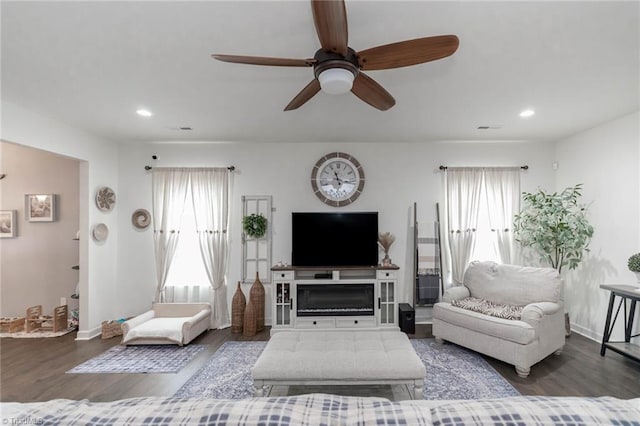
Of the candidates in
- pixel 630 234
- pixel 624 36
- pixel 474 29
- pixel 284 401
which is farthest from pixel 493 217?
pixel 284 401

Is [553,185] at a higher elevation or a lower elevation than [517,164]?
lower

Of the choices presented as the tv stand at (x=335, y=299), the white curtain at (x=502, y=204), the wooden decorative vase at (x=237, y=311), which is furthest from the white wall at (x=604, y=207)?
the wooden decorative vase at (x=237, y=311)

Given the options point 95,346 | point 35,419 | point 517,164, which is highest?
point 517,164

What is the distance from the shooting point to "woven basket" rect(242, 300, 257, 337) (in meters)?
4.13

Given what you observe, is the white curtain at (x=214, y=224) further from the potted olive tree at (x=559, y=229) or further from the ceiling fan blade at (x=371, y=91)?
the potted olive tree at (x=559, y=229)

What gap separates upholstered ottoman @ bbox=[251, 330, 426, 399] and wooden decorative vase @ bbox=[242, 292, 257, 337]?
1.60m

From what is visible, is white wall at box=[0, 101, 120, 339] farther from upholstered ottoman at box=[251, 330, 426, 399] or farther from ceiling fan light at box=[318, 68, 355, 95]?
ceiling fan light at box=[318, 68, 355, 95]

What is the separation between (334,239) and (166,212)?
2.52 metres

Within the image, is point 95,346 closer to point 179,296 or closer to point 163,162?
point 179,296

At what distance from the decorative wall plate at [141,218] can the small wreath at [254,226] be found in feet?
4.87

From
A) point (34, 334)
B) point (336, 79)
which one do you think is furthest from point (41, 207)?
point (336, 79)

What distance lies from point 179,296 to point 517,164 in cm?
543

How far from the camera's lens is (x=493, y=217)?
15.0 ft

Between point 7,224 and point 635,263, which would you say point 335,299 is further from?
point 7,224
